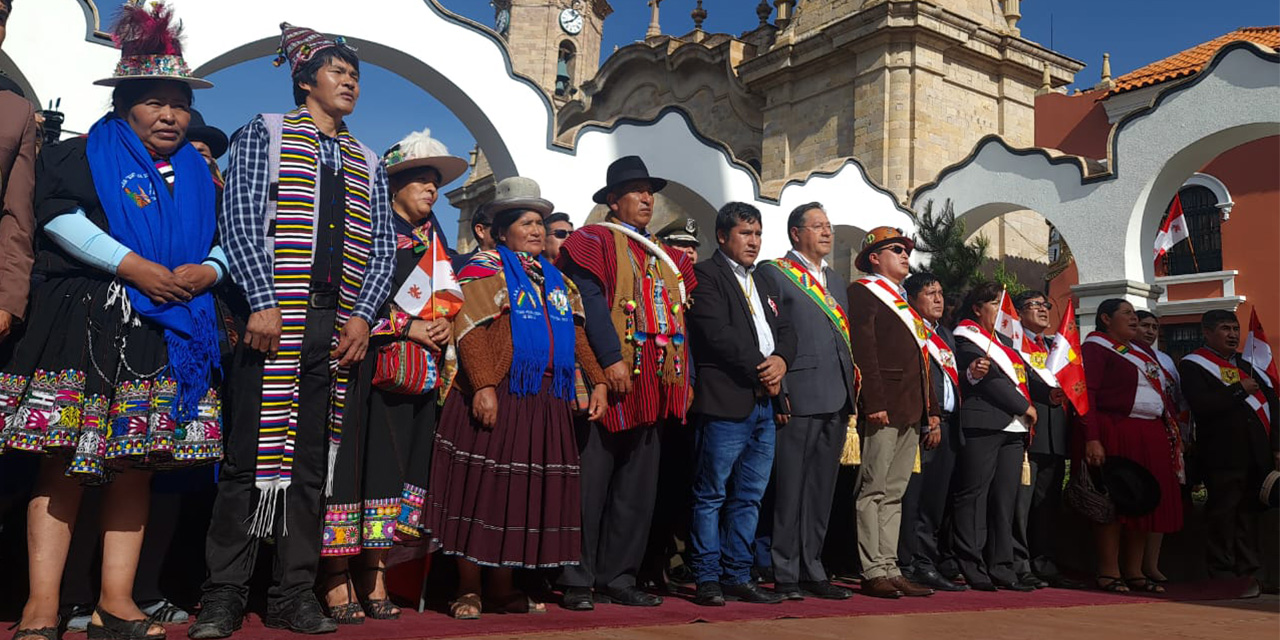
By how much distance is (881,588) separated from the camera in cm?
504

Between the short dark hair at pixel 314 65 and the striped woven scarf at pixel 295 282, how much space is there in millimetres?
122

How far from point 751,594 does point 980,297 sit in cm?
266

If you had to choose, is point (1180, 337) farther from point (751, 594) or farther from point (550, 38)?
point (550, 38)

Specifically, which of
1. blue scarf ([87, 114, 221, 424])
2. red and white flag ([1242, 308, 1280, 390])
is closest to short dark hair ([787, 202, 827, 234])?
blue scarf ([87, 114, 221, 424])

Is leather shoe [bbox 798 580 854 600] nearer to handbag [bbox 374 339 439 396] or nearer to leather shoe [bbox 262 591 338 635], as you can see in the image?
handbag [bbox 374 339 439 396]

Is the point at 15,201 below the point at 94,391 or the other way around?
the other way around

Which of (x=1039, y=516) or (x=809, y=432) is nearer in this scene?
(x=809, y=432)

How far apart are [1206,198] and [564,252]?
18577 mm

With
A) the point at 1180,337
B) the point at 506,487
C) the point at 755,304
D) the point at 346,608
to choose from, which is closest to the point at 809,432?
the point at 755,304

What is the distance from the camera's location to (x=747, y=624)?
12.5 feet

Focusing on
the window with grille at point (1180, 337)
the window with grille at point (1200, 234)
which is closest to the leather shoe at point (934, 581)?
the window with grille at point (1180, 337)

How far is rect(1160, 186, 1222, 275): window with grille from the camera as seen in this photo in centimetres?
1927

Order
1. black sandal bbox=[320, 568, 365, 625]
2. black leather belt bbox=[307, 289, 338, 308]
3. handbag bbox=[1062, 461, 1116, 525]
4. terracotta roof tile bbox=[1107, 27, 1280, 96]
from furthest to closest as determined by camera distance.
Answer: terracotta roof tile bbox=[1107, 27, 1280, 96]
handbag bbox=[1062, 461, 1116, 525]
black sandal bbox=[320, 568, 365, 625]
black leather belt bbox=[307, 289, 338, 308]

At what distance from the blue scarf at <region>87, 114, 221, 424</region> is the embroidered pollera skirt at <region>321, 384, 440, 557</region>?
1.82ft
